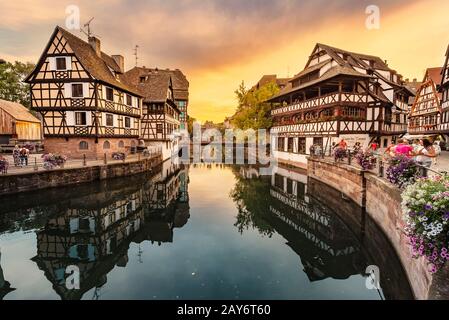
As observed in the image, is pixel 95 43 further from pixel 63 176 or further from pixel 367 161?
pixel 367 161

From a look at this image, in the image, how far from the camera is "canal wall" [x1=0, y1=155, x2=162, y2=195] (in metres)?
16.9

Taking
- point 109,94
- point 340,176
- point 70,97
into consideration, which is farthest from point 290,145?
point 70,97

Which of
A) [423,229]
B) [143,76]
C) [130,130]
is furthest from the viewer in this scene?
[143,76]

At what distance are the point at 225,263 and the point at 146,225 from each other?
20.9 feet

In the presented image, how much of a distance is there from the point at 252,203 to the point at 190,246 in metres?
7.87

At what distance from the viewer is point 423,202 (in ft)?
16.1

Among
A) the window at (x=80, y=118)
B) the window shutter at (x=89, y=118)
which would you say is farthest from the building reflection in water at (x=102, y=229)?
the window at (x=80, y=118)

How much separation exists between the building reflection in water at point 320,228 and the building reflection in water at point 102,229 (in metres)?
4.71

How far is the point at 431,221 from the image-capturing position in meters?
4.76

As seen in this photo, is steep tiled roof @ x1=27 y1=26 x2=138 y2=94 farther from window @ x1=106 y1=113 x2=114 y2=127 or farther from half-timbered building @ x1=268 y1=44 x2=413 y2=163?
half-timbered building @ x1=268 y1=44 x2=413 y2=163

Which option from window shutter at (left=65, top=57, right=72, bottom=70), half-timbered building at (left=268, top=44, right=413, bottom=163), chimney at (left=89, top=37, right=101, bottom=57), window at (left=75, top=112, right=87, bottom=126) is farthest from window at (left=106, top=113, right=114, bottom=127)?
half-timbered building at (left=268, top=44, right=413, bottom=163)

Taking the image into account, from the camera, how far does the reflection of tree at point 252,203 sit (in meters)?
13.7
